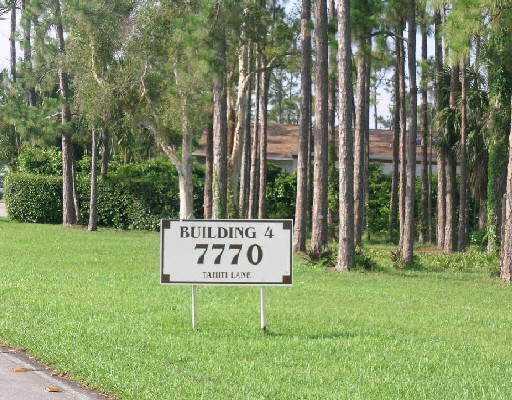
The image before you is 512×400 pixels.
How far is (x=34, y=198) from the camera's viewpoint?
155 ft

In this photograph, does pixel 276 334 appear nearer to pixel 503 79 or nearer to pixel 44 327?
pixel 44 327

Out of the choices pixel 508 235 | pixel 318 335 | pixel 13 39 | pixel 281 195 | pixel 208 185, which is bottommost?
pixel 318 335

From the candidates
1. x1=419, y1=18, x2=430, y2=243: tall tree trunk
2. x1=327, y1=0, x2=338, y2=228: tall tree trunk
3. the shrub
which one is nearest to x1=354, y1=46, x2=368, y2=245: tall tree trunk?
x1=327, y1=0, x2=338, y2=228: tall tree trunk

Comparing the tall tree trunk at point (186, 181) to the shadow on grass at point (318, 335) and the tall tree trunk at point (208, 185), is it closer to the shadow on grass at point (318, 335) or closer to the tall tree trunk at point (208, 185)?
the tall tree trunk at point (208, 185)

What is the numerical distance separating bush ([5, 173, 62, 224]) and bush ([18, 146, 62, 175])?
76.3 inches

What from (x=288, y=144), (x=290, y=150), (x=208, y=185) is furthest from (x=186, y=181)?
(x=288, y=144)

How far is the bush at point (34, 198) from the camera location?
4712 cm

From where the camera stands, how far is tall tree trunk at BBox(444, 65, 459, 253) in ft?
120

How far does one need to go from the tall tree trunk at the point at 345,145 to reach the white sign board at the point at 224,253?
12.4 metres

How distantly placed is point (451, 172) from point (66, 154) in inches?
602

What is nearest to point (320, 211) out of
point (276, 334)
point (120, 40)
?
point (120, 40)

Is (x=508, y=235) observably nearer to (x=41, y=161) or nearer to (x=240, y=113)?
(x=240, y=113)

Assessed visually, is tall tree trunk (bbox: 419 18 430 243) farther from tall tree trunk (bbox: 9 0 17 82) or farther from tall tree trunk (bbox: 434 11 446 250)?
tall tree trunk (bbox: 9 0 17 82)

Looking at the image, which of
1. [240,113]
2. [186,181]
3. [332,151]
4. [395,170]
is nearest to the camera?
[240,113]
